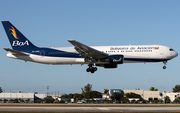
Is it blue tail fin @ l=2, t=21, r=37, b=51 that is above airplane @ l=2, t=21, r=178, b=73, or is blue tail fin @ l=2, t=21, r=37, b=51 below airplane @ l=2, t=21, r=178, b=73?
above

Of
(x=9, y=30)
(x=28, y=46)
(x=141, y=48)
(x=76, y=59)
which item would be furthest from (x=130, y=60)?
(x=9, y=30)

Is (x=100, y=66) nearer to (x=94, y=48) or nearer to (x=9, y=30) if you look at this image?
(x=94, y=48)

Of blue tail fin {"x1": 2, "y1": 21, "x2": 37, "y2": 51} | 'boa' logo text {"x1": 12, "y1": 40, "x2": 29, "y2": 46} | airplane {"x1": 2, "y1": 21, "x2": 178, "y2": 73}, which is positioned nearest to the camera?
airplane {"x1": 2, "y1": 21, "x2": 178, "y2": 73}

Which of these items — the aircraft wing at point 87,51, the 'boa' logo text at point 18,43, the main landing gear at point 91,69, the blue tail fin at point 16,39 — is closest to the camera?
the aircraft wing at point 87,51

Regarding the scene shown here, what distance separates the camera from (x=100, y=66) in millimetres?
62906

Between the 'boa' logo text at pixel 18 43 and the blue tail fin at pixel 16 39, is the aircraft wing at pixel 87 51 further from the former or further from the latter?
the 'boa' logo text at pixel 18 43

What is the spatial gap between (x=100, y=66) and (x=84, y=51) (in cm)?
763

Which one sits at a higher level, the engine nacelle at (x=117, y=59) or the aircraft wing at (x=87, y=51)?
the aircraft wing at (x=87, y=51)

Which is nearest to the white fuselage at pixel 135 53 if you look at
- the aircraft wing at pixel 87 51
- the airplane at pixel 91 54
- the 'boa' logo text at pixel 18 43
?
the airplane at pixel 91 54

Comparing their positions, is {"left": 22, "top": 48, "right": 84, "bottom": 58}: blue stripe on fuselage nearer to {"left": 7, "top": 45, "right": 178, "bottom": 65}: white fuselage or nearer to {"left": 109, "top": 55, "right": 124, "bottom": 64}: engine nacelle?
{"left": 7, "top": 45, "right": 178, "bottom": 65}: white fuselage

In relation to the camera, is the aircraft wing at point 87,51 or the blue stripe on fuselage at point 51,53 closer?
the aircraft wing at point 87,51

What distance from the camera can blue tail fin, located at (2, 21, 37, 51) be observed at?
63.3m

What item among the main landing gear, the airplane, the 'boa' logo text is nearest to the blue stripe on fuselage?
the airplane

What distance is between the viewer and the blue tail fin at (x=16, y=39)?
63312 mm
